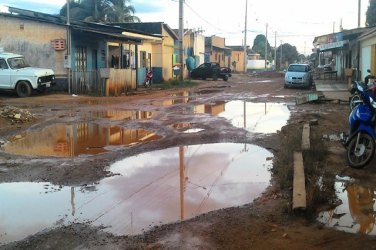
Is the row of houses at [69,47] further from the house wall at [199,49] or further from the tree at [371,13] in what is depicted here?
the tree at [371,13]

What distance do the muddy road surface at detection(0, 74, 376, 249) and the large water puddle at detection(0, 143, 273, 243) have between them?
2 cm

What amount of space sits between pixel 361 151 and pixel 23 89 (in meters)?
19.6

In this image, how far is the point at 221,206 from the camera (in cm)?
624

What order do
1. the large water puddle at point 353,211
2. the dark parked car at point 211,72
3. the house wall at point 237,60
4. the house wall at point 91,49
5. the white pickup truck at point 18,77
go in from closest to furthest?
the large water puddle at point 353,211, the white pickup truck at point 18,77, the house wall at point 91,49, the dark parked car at point 211,72, the house wall at point 237,60

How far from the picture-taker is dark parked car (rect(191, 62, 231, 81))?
44906 mm

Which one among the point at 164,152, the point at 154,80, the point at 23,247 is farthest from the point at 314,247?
the point at 154,80

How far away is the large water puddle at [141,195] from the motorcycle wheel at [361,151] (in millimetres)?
1436

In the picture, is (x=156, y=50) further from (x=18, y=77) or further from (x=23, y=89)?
(x=18, y=77)

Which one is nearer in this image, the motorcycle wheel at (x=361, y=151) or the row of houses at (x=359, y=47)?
the motorcycle wheel at (x=361, y=151)

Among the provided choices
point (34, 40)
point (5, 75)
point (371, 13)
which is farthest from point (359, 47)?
point (371, 13)

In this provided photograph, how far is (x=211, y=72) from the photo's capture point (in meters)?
45.0

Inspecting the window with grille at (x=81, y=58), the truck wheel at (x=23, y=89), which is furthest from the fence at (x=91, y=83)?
the truck wheel at (x=23, y=89)

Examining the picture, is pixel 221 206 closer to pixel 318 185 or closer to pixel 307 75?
pixel 318 185

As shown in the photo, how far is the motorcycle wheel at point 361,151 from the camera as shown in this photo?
24.4ft
